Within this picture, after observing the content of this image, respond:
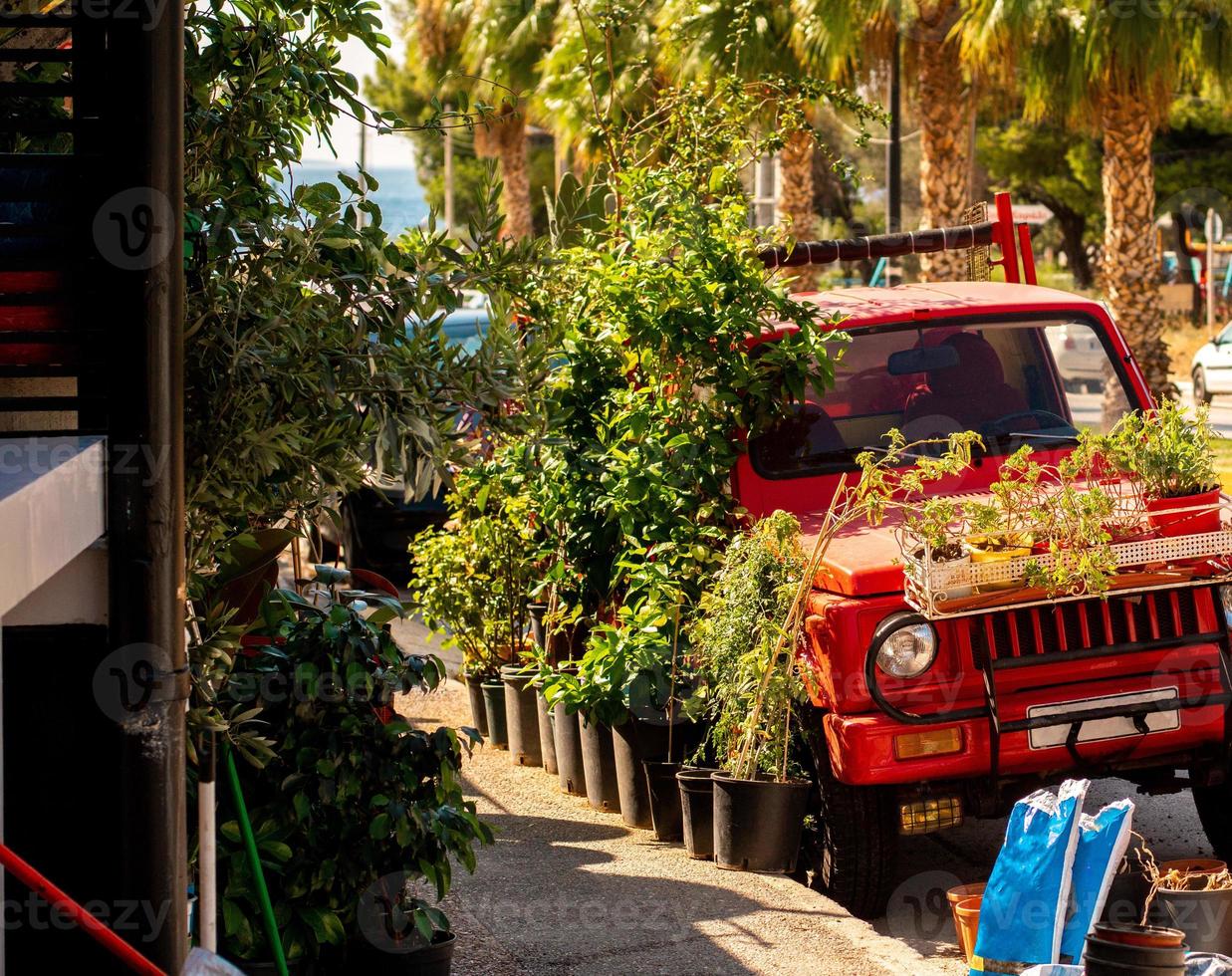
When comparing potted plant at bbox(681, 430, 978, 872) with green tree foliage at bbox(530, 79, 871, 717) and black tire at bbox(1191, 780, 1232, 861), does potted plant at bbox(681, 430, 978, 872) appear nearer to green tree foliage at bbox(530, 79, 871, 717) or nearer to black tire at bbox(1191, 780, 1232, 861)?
green tree foliage at bbox(530, 79, 871, 717)

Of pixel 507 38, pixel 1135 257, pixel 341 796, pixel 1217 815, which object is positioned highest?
pixel 507 38

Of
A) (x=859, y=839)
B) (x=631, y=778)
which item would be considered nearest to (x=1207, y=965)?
(x=859, y=839)

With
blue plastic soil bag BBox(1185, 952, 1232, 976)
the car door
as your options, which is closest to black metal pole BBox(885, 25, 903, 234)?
the car door

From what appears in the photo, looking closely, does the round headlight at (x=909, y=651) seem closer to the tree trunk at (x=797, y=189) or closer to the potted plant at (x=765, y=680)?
the potted plant at (x=765, y=680)

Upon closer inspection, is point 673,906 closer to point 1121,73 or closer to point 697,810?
point 697,810

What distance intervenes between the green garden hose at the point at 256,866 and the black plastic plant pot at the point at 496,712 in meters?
3.95

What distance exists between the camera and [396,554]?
42.5 ft

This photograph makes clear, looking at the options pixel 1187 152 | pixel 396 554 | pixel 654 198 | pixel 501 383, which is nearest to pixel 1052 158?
pixel 1187 152

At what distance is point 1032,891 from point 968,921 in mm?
391

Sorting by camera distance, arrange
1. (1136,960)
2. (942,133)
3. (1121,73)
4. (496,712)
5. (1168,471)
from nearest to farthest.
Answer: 1. (1136,960)
2. (1168,471)
3. (496,712)
4. (1121,73)
5. (942,133)

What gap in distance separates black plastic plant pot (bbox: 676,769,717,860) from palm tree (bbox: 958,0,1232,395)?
11261 mm

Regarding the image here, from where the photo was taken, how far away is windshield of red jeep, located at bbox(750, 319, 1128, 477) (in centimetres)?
668

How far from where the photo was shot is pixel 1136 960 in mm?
4309

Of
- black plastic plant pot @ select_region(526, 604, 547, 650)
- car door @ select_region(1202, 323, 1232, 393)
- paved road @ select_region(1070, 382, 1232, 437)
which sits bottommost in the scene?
black plastic plant pot @ select_region(526, 604, 547, 650)
